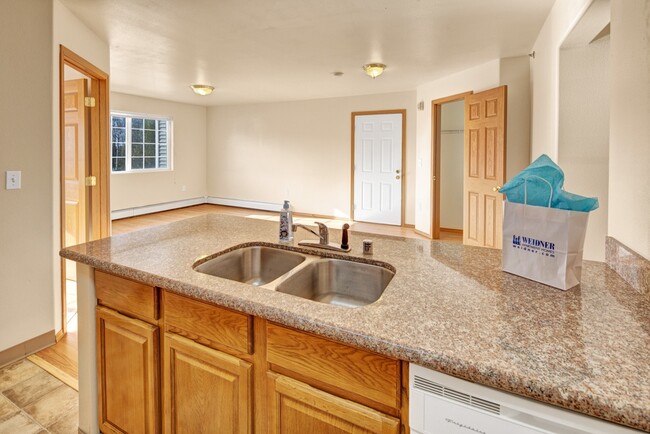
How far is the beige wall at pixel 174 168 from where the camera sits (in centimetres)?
697

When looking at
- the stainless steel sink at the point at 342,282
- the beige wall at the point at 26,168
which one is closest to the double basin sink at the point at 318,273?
the stainless steel sink at the point at 342,282

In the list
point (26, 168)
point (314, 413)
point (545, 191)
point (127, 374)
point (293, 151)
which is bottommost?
point (127, 374)

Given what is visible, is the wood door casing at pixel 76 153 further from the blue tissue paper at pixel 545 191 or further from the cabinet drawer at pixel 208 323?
the blue tissue paper at pixel 545 191

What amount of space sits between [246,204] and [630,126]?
782 centimetres

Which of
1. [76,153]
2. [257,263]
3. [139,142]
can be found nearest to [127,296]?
[257,263]

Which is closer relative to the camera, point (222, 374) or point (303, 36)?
point (222, 374)

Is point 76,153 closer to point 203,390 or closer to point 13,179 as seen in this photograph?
point 13,179

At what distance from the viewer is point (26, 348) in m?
2.43

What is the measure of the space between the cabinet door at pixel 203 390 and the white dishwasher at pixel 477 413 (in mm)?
550

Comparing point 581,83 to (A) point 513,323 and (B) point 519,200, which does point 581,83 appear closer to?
(B) point 519,200

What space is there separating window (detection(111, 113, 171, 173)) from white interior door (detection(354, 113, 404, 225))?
13.3 ft

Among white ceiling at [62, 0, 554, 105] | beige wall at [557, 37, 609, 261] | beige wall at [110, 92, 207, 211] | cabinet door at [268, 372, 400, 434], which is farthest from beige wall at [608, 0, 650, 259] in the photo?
beige wall at [110, 92, 207, 211]

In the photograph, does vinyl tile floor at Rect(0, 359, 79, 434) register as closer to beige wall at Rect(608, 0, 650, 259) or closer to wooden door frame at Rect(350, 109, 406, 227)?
beige wall at Rect(608, 0, 650, 259)

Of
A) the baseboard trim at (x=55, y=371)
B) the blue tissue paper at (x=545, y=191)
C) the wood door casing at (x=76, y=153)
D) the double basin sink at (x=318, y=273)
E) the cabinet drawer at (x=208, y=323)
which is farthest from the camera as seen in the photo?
the wood door casing at (x=76, y=153)
